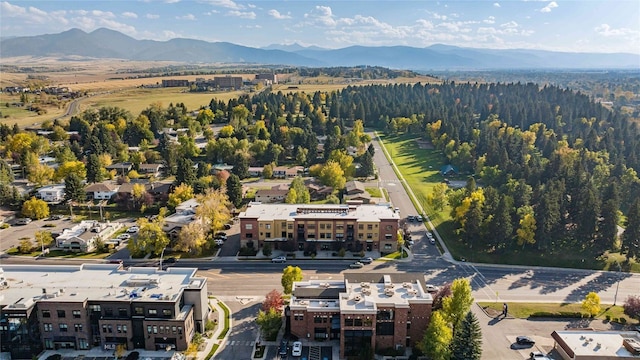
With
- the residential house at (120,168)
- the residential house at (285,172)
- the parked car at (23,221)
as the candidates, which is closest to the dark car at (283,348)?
the parked car at (23,221)

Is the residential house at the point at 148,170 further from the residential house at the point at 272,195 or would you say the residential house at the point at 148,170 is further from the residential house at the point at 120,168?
the residential house at the point at 272,195

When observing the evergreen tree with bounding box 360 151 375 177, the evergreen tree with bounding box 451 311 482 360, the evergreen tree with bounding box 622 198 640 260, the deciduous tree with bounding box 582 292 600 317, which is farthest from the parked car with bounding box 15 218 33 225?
the evergreen tree with bounding box 622 198 640 260

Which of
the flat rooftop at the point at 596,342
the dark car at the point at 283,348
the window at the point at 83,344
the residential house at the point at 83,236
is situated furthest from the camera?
the residential house at the point at 83,236

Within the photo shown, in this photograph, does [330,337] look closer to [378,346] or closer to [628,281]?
[378,346]

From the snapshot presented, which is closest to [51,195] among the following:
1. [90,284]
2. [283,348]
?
[90,284]

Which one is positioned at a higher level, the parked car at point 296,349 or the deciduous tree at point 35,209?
the deciduous tree at point 35,209

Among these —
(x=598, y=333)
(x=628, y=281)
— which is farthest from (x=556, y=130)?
(x=598, y=333)
